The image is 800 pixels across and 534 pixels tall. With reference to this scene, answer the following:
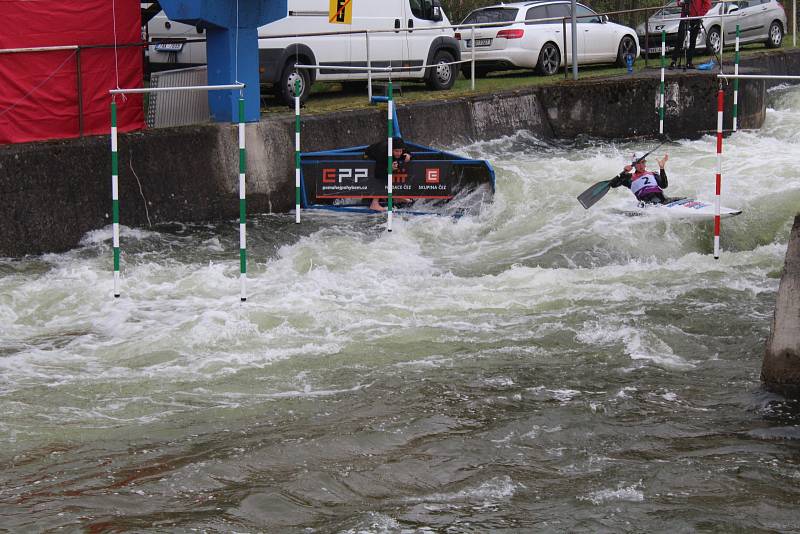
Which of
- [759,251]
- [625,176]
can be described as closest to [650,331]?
[759,251]

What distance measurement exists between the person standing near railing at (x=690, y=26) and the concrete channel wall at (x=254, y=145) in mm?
1229

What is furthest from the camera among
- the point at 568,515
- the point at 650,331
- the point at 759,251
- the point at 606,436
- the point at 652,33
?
the point at 652,33

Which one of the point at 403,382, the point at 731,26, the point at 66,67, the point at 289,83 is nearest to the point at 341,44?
the point at 289,83

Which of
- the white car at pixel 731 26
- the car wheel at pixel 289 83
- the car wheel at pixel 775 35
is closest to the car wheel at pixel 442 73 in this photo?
the car wheel at pixel 289 83

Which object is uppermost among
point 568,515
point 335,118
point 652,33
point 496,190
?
point 652,33

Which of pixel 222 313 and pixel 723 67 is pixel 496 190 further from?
pixel 723 67

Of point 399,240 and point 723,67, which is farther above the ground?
point 723,67

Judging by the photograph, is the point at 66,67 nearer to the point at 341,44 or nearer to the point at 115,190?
the point at 115,190

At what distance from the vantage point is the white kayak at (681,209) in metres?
12.9

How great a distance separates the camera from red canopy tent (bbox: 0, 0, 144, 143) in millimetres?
13039

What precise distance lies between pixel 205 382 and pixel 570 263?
5.45m

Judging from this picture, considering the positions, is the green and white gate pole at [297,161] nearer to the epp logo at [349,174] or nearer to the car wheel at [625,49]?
the epp logo at [349,174]

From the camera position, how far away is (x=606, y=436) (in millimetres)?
7246

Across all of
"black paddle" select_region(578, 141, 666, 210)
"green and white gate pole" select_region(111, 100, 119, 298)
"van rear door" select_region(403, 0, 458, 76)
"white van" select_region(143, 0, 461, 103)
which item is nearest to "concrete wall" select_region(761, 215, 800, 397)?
"green and white gate pole" select_region(111, 100, 119, 298)
